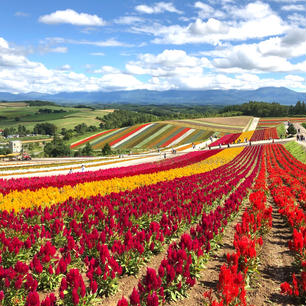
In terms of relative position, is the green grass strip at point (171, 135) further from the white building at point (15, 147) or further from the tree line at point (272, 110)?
the tree line at point (272, 110)

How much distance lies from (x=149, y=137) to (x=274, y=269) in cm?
8910

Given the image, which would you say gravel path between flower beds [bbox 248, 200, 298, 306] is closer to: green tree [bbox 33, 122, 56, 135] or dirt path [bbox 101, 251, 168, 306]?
dirt path [bbox 101, 251, 168, 306]

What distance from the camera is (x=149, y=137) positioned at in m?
95.7

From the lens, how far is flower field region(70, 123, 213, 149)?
8681 centimetres

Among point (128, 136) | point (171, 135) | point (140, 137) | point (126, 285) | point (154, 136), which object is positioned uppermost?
point (171, 135)

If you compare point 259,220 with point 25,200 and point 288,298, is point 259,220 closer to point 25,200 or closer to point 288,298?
point 288,298

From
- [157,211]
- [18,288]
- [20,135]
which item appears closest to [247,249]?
[157,211]

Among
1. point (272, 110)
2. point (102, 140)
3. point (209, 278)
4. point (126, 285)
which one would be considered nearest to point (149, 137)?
point (102, 140)

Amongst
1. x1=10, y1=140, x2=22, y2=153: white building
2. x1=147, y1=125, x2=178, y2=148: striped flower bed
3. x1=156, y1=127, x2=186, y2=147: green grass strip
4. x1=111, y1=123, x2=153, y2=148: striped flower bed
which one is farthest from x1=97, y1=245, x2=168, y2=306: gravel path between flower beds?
x1=10, y1=140, x2=22, y2=153: white building

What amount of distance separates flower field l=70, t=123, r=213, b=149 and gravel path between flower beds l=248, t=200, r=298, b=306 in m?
71.7

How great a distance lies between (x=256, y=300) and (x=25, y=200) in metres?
10.8

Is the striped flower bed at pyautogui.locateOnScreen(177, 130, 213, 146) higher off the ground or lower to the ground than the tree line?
lower

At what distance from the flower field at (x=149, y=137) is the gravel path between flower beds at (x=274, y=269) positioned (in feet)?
235

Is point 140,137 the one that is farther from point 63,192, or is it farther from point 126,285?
point 126,285
